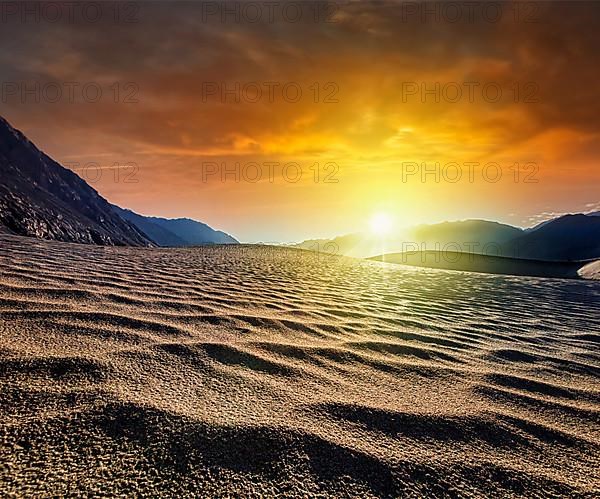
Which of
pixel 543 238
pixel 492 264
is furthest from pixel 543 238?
pixel 492 264

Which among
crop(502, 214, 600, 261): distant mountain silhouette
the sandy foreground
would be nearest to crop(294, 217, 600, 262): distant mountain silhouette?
crop(502, 214, 600, 261): distant mountain silhouette

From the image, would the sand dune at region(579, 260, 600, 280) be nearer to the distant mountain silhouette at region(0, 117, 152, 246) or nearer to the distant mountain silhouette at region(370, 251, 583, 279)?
the distant mountain silhouette at region(370, 251, 583, 279)

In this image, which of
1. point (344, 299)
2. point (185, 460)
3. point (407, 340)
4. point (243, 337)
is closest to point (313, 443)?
point (185, 460)

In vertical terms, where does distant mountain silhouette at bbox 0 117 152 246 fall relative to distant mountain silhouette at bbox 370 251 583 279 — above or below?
above

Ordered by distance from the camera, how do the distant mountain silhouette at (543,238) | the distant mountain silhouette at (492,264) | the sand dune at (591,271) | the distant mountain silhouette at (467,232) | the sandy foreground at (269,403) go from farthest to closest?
1. the distant mountain silhouette at (467,232)
2. the distant mountain silhouette at (543,238)
3. the distant mountain silhouette at (492,264)
4. the sand dune at (591,271)
5. the sandy foreground at (269,403)

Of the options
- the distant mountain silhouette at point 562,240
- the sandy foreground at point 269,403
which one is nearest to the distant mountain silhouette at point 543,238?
the distant mountain silhouette at point 562,240

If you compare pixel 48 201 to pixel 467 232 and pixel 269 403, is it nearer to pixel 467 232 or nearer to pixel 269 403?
pixel 269 403

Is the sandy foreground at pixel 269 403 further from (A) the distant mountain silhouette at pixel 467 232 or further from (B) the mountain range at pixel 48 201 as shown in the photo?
(A) the distant mountain silhouette at pixel 467 232
